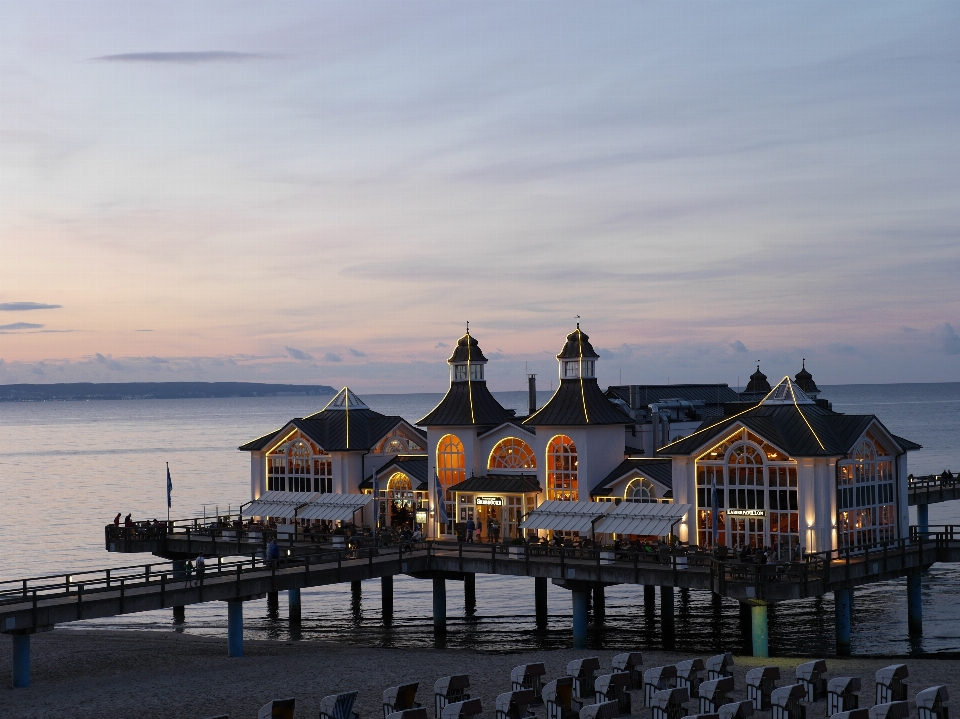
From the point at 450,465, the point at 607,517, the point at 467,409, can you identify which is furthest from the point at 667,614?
the point at 467,409

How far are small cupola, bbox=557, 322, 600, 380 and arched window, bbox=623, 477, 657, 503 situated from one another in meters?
5.83

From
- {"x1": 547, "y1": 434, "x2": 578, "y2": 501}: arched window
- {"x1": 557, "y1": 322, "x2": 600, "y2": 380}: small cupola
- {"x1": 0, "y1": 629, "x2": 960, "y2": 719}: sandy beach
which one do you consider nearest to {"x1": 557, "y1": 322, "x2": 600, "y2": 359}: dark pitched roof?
{"x1": 557, "y1": 322, "x2": 600, "y2": 380}: small cupola

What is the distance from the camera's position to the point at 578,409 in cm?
5853

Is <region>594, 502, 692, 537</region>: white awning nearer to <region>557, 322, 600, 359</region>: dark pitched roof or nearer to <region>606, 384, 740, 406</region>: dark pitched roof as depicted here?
<region>557, 322, 600, 359</region>: dark pitched roof

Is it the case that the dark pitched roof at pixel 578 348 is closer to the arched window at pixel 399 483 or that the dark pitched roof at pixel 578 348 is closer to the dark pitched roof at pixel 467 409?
A: the dark pitched roof at pixel 467 409

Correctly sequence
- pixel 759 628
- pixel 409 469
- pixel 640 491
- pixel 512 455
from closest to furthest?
pixel 759 628 → pixel 640 491 → pixel 512 455 → pixel 409 469

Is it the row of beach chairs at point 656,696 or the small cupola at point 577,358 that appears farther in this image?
the small cupola at point 577,358

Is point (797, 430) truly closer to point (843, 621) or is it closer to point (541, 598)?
point (843, 621)

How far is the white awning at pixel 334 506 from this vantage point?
6241cm

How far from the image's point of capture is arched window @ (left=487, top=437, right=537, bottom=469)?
5988cm

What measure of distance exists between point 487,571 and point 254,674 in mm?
12311

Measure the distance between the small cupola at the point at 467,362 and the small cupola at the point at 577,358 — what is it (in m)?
4.51

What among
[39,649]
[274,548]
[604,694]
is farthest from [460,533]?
[604,694]

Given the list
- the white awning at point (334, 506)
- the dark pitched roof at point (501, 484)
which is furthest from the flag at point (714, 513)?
the white awning at point (334, 506)
